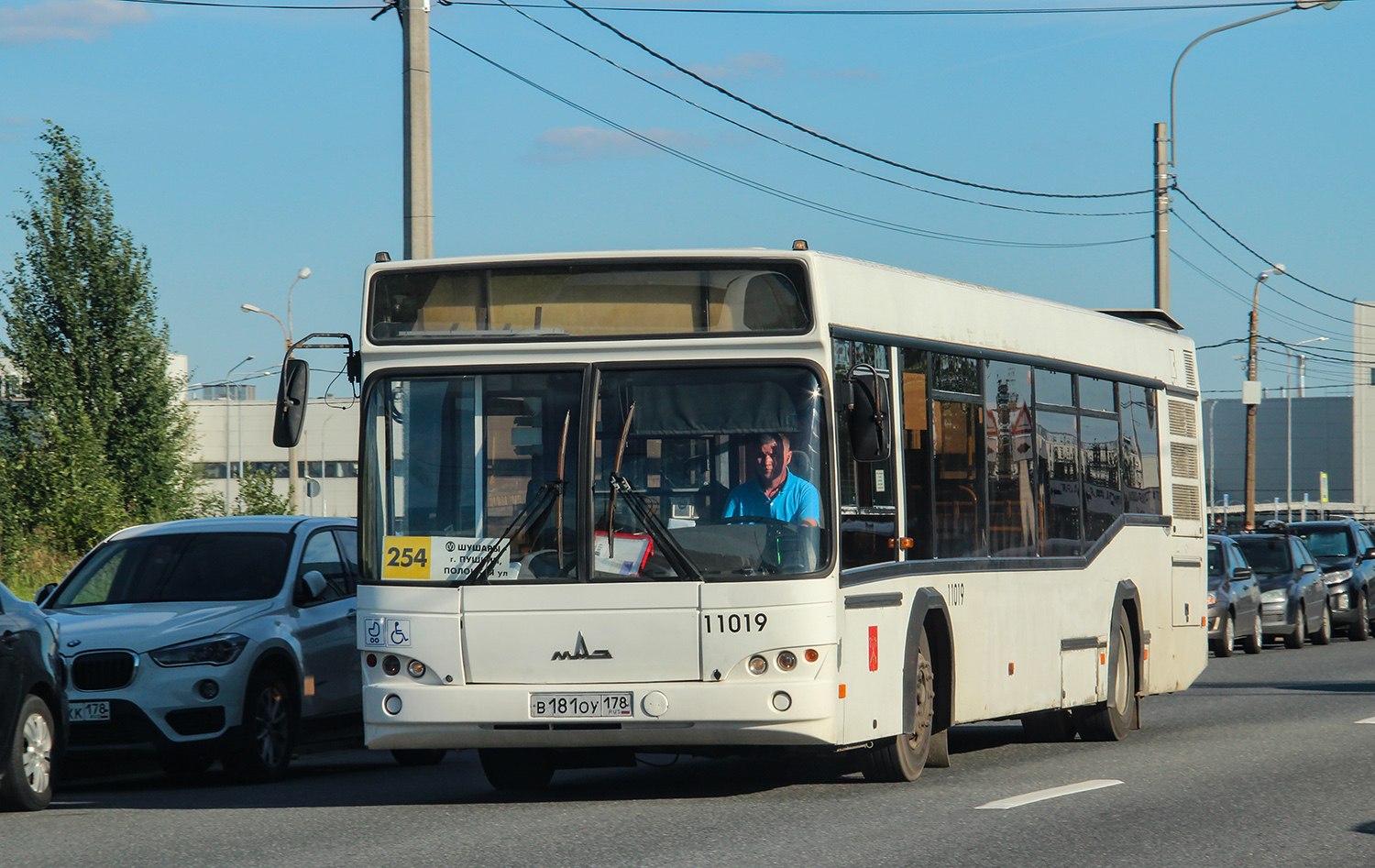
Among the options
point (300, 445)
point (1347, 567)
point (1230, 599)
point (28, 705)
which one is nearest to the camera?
point (28, 705)

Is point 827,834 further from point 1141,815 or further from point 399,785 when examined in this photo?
point 399,785

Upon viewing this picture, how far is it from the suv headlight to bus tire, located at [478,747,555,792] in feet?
6.87

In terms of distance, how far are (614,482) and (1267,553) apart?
73.6 feet

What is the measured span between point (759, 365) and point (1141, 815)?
292cm

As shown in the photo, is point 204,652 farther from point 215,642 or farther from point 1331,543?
point 1331,543

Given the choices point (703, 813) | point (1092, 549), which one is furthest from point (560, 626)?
point (1092, 549)

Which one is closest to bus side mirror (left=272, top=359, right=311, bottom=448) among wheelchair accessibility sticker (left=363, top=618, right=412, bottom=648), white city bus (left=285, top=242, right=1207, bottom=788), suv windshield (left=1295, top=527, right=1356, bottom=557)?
white city bus (left=285, top=242, right=1207, bottom=788)

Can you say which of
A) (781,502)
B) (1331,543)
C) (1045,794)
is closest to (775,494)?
(781,502)

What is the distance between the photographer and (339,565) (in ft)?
45.6

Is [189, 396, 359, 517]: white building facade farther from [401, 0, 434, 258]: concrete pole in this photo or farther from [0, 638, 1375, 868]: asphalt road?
[0, 638, 1375, 868]: asphalt road

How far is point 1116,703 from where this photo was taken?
14125 mm

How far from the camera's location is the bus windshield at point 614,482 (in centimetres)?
941

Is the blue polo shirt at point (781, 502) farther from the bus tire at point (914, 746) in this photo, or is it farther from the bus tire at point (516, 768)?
the bus tire at point (516, 768)

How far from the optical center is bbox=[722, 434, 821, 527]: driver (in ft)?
30.9
